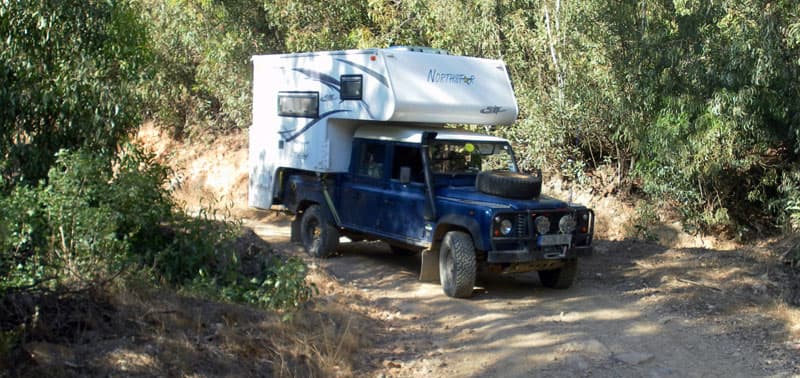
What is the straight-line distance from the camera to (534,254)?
9.27 m

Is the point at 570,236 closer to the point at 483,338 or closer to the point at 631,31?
the point at 483,338

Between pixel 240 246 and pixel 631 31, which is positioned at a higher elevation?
pixel 631 31

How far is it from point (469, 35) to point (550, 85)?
1817 mm

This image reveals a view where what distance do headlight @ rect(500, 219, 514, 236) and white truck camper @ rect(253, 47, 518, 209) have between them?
2.37 m

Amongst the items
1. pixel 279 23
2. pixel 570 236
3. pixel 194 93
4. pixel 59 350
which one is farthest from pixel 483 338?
pixel 194 93

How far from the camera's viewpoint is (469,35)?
15.5 m

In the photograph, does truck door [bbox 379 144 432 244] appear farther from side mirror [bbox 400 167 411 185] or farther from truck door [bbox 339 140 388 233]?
truck door [bbox 339 140 388 233]

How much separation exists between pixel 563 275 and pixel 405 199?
2.24 meters

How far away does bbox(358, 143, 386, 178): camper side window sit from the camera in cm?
1114

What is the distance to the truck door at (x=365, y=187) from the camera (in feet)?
36.5

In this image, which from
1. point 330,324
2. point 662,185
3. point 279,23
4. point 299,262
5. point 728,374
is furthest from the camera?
point 279,23

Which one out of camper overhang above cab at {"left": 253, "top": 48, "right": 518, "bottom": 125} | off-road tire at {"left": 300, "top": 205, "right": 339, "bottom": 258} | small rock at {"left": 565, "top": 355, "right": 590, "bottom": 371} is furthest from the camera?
off-road tire at {"left": 300, "top": 205, "right": 339, "bottom": 258}

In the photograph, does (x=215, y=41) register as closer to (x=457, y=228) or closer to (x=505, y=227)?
(x=457, y=228)

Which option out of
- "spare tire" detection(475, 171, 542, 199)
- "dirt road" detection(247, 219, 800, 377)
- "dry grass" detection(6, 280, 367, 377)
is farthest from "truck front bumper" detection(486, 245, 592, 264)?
"dry grass" detection(6, 280, 367, 377)
